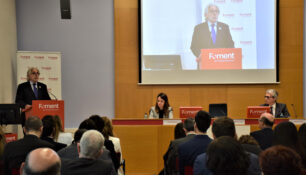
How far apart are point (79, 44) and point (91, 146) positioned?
617 cm

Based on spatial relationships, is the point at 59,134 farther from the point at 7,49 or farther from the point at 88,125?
the point at 7,49

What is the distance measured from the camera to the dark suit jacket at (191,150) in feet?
11.0

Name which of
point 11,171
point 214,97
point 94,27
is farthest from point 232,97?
point 11,171

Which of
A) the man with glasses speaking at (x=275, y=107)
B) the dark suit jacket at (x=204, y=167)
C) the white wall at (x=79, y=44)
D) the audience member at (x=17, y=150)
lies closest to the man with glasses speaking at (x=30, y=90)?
the white wall at (x=79, y=44)

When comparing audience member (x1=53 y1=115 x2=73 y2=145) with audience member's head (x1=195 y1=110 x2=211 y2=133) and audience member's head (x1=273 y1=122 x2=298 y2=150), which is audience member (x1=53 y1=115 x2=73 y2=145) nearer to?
audience member's head (x1=195 y1=110 x2=211 y2=133)

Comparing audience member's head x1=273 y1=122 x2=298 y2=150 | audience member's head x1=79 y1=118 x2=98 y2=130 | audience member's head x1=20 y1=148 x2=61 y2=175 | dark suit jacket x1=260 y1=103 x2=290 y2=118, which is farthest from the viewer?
dark suit jacket x1=260 y1=103 x2=290 y2=118

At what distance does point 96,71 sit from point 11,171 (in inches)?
214

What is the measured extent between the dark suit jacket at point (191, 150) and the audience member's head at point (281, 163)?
1492 mm

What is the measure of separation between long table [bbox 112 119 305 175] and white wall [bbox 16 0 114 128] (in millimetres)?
2424

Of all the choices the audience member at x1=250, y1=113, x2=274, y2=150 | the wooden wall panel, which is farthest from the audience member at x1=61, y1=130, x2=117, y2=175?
the wooden wall panel

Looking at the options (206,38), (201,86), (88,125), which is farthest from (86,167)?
(206,38)

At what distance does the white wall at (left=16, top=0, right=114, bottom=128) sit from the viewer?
8.50m

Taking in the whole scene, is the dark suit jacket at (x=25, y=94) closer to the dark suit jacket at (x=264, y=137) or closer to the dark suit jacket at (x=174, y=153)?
the dark suit jacket at (x=174, y=153)

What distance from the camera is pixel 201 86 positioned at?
8.58 meters
